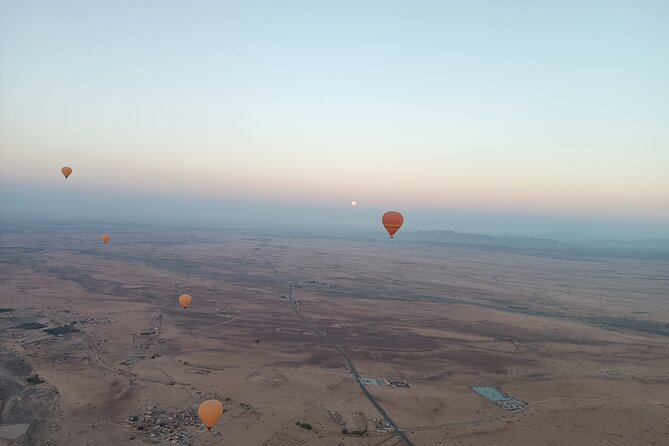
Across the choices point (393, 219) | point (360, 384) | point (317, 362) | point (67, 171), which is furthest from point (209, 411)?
point (67, 171)

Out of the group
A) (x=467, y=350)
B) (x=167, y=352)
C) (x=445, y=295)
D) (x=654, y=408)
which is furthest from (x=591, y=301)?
(x=167, y=352)

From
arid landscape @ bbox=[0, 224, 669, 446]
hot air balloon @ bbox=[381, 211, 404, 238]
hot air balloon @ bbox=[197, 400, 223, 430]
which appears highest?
hot air balloon @ bbox=[381, 211, 404, 238]

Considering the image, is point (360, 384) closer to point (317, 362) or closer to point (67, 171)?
point (317, 362)

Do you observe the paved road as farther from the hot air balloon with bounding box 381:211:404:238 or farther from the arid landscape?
the hot air balloon with bounding box 381:211:404:238

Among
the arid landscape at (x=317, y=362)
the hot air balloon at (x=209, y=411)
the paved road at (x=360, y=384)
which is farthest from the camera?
the arid landscape at (x=317, y=362)

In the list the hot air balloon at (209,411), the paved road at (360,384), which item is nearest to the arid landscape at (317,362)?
the paved road at (360,384)

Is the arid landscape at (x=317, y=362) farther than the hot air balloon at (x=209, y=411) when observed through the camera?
Yes

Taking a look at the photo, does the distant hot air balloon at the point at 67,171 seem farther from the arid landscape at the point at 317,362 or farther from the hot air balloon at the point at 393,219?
the hot air balloon at the point at 393,219

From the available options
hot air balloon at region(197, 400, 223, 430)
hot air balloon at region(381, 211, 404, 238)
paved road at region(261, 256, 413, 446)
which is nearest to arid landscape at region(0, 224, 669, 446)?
paved road at region(261, 256, 413, 446)

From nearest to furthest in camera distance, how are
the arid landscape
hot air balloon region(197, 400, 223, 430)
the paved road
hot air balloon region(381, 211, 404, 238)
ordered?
hot air balloon region(197, 400, 223, 430), the paved road, the arid landscape, hot air balloon region(381, 211, 404, 238)

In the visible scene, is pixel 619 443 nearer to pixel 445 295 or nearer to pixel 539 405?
pixel 539 405
